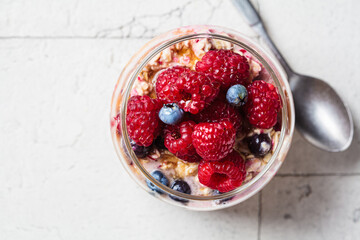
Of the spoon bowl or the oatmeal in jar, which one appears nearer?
the oatmeal in jar

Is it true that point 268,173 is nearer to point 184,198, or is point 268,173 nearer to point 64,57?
point 184,198

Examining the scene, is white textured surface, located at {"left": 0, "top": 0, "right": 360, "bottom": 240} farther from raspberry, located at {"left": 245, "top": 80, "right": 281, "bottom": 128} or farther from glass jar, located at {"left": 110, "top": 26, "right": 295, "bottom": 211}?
raspberry, located at {"left": 245, "top": 80, "right": 281, "bottom": 128}

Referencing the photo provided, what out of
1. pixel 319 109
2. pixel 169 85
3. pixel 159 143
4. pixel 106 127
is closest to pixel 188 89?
pixel 169 85

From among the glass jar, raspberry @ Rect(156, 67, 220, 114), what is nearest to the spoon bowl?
the glass jar

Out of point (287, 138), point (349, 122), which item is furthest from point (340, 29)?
point (287, 138)

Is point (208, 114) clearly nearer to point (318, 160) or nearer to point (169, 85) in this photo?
point (169, 85)

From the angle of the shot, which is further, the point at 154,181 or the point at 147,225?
the point at 147,225

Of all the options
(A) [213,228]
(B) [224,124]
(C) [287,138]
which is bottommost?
(A) [213,228]
